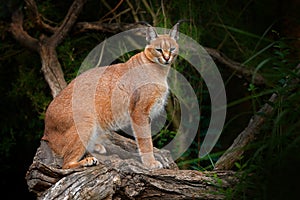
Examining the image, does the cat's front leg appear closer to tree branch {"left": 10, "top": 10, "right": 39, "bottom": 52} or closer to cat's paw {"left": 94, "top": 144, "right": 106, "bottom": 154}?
cat's paw {"left": 94, "top": 144, "right": 106, "bottom": 154}

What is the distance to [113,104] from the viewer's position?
4.10 m

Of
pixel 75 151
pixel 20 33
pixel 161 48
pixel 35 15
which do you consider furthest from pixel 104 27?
pixel 75 151

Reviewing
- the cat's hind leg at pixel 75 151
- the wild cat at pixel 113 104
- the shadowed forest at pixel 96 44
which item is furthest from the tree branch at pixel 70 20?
the cat's hind leg at pixel 75 151

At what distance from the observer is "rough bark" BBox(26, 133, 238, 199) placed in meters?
3.12

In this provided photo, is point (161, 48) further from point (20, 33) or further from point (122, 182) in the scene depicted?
point (20, 33)

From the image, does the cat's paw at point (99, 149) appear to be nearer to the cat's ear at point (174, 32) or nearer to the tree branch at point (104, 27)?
the cat's ear at point (174, 32)

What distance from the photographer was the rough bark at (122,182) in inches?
123

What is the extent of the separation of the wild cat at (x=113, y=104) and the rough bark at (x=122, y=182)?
12.0 inches

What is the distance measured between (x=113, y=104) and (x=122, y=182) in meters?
1.02

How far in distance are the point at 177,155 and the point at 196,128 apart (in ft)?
1.55

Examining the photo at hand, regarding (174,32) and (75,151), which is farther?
(174,32)

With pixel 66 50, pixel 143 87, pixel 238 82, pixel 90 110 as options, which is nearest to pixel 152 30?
pixel 143 87

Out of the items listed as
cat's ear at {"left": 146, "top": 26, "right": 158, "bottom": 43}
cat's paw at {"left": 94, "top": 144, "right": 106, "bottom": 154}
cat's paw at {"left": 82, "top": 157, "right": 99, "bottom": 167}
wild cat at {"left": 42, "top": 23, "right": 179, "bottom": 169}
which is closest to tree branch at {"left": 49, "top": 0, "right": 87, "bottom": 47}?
wild cat at {"left": 42, "top": 23, "right": 179, "bottom": 169}

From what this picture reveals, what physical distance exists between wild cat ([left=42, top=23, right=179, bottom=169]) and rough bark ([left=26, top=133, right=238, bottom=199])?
304mm
